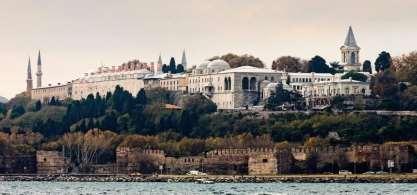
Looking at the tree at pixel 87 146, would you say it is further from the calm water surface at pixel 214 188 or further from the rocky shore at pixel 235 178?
the calm water surface at pixel 214 188

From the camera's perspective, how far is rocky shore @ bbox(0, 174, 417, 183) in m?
134

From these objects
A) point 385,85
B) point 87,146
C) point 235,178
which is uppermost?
Result: point 385,85

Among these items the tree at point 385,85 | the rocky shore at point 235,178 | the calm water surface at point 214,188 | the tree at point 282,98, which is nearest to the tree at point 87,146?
the rocky shore at point 235,178

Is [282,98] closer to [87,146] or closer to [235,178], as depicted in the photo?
[87,146]

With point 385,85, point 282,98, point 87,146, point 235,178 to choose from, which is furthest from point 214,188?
point 385,85

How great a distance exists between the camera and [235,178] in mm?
143000

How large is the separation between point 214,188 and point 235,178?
17272mm

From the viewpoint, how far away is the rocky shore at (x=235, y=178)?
13362 cm

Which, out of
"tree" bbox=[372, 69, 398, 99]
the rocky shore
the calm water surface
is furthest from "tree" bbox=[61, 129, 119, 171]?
"tree" bbox=[372, 69, 398, 99]

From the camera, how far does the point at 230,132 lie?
178250 millimetres

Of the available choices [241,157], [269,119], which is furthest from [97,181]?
[269,119]

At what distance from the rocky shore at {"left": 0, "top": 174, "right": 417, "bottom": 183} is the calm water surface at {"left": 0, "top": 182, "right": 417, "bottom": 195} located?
3.98 m

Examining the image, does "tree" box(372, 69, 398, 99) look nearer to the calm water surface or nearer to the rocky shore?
the rocky shore

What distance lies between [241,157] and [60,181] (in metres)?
16.7
